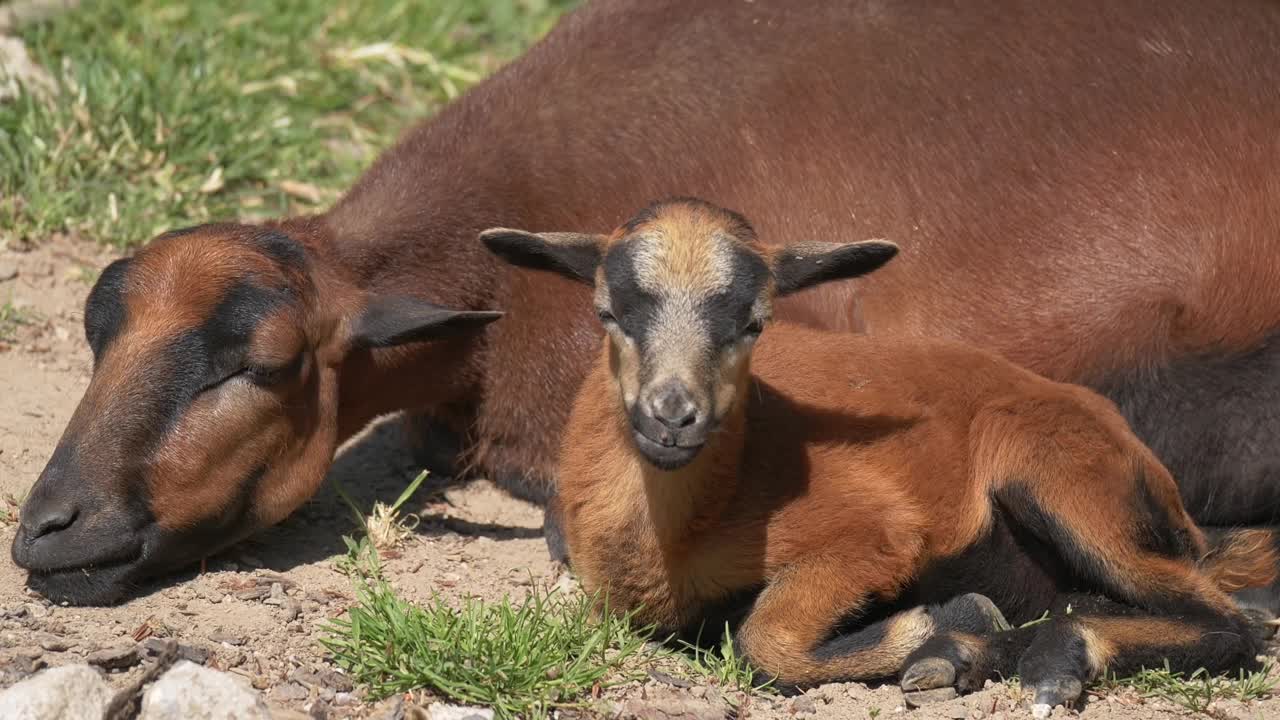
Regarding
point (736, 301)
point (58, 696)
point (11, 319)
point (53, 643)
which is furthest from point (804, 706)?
point (11, 319)

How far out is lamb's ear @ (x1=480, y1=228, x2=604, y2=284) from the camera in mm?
6078

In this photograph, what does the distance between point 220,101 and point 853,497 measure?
18.3 feet

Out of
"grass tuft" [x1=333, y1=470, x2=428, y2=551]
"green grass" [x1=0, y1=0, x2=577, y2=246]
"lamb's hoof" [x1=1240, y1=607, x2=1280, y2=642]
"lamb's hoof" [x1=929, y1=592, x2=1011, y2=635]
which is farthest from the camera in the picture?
"green grass" [x1=0, y1=0, x2=577, y2=246]

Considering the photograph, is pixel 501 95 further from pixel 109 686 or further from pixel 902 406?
pixel 109 686

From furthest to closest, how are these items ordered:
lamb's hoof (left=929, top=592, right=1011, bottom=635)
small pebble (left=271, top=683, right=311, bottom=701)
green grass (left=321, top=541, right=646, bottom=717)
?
lamb's hoof (left=929, top=592, right=1011, bottom=635), green grass (left=321, top=541, right=646, bottom=717), small pebble (left=271, top=683, right=311, bottom=701)

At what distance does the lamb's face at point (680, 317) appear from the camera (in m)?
5.54

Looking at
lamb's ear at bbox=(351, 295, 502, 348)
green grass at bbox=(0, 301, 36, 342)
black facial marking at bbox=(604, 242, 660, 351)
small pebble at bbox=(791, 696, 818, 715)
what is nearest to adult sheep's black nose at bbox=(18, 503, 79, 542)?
lamb's ear at bbox=(351, 295, 502, 348)

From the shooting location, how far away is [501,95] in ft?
26.0

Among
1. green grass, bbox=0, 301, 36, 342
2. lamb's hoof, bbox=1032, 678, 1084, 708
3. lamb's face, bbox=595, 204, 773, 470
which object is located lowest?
green grass, bbox=0, 301, 36, 342

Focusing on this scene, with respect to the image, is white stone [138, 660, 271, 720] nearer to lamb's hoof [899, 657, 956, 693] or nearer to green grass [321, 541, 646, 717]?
green grass [321, 541, 646, 717]

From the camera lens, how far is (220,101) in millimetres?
10297

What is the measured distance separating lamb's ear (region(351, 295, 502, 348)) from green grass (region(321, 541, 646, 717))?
1195mm

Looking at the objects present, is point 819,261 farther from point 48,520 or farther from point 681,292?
point 48,520

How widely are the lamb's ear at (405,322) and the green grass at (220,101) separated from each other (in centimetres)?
281
